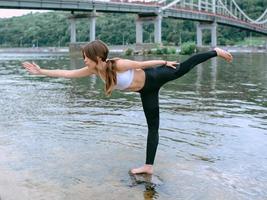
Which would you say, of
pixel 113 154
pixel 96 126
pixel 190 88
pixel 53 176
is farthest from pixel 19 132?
pixel 190 88

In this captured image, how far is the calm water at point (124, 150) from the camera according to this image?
5520mm

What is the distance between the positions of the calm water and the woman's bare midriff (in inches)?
46.0

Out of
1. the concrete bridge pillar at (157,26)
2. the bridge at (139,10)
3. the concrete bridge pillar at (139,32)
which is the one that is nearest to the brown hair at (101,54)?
the bridge at (139,10)

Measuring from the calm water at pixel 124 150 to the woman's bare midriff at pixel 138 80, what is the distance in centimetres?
117

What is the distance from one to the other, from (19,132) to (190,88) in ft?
34.5

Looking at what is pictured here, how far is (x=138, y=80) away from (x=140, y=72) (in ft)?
0.34

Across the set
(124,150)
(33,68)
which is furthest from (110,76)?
(124,150)

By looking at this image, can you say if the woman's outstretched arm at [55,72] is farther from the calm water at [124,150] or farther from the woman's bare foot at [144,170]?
the woman's bare foot at [144,170]

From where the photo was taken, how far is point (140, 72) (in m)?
5.64

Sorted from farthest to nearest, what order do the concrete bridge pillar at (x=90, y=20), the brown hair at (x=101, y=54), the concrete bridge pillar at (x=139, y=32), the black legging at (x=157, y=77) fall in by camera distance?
the concrete bridge pillar at (x=139, y=32) → the concrete bridge pillar at (x=90, y=20) → the black legging at (x=157, y=77) → the brown hair at (x=101, y=54)

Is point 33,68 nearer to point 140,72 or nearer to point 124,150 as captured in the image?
point 140,72

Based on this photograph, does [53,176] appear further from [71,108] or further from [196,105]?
[196,105]

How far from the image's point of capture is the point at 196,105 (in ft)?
42.2

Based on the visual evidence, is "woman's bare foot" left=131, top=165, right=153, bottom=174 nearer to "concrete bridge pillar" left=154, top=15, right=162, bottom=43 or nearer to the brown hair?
the brown hair
